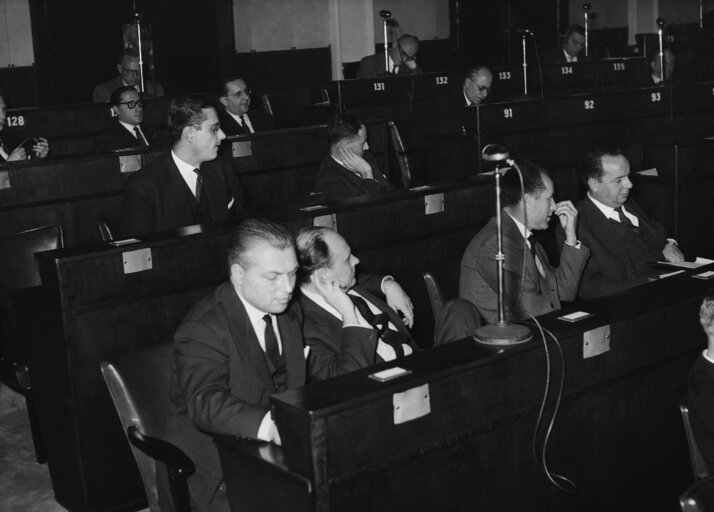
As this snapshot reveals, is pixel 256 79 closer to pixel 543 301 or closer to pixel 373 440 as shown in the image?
pixel 543 301

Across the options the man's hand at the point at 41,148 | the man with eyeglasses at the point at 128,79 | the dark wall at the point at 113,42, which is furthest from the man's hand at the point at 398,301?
the dark wall at the point at 113,42

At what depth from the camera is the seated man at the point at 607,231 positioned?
14.4 feet

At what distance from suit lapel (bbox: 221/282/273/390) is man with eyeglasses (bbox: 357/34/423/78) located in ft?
23.0

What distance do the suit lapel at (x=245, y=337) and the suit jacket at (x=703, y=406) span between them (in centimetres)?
116

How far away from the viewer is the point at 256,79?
11281 millimetres

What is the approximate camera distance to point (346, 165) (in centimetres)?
562

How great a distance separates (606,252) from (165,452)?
2345mm

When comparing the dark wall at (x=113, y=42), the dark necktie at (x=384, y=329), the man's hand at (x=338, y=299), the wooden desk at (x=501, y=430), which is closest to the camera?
the wooden desk at (x=501, y=430)

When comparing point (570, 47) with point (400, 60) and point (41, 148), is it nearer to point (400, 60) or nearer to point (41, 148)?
point (400, 60)

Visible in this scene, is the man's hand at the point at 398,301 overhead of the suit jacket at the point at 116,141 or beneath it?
beneath

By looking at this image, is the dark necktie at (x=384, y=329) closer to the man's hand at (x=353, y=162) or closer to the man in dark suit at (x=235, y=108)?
the man's hand at (x=353, y=162)

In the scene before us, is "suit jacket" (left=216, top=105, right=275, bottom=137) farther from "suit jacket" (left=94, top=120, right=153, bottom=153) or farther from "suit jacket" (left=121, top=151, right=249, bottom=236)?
"suit jacket" (left=121, top=151, right=249, bottom=236)

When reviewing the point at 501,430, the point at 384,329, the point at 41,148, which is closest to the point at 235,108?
the point at 41,148

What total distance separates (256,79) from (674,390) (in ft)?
28.6
